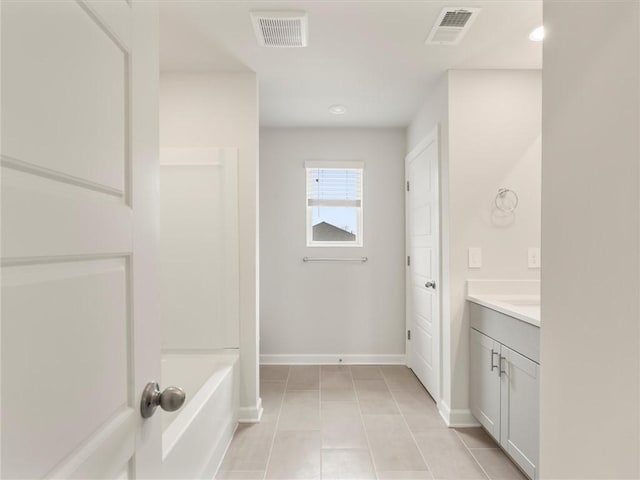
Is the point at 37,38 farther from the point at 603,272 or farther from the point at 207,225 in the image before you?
the point at 207,225

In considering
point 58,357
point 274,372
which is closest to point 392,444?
point 274,372

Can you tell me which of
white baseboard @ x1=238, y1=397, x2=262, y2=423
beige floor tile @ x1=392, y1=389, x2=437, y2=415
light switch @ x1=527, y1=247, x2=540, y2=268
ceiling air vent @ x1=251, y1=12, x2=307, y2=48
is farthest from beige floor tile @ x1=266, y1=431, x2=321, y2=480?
ceiling air vent @ x1=251, y1=12, x2=307, y2=48

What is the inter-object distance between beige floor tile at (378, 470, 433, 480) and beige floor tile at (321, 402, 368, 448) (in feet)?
0.98

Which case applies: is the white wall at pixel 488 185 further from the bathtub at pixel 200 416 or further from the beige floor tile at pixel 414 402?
the bathtub at pixel 200 416

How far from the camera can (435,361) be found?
2.94m

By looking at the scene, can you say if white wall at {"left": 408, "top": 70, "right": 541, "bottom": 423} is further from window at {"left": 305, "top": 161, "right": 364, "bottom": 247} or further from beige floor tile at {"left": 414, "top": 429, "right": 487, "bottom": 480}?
window at {"left": 305, "top": 161, "right": 364, "bottom": 247}

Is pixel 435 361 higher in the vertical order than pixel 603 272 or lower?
lower

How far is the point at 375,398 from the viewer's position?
303 centimetres

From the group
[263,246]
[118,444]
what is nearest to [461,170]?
[263,246]

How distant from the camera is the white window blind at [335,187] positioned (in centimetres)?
401

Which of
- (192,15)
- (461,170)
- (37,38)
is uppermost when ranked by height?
(192,15)

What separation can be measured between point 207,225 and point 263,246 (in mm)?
1353

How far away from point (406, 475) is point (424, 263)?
5.60 ft

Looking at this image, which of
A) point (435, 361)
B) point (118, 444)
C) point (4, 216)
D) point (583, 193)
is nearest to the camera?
point (4, 216)
